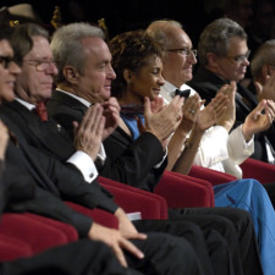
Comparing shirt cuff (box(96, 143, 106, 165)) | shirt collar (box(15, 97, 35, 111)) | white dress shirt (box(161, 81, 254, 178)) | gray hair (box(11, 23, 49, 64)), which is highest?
gray hair (box(11, 23, 49, 64))

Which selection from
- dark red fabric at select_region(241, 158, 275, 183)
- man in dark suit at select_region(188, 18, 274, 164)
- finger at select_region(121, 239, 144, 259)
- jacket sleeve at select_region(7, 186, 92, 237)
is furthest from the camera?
man in dark suit at select_region(188, 18, 274, 164)

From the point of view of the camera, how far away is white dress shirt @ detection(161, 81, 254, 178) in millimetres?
4414

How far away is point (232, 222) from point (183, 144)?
64cm

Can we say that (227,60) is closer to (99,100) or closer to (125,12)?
(125,12)

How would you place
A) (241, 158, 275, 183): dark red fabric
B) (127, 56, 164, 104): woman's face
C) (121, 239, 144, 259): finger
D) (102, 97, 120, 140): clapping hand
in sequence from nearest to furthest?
(121, 239, 144, 259): finger < (102, 97, 120, 140): clapping hand < (127, 56, 164, 104): woman's face < (241, 158, 275, 183): dark red fabric

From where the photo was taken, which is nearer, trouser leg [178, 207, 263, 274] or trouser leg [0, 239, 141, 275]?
trouser leg [0, 239, 141, 275]

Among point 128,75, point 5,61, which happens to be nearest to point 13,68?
point 5,61

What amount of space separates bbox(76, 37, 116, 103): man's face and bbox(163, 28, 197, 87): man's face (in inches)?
31.8

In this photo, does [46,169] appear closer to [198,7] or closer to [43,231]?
[43,231]

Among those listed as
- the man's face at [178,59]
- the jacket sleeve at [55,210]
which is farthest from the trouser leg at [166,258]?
the man's face at [178,59]

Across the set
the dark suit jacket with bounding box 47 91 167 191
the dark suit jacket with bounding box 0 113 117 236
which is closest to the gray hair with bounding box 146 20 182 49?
the dark suit jacket with bounding box 47 91 167 191

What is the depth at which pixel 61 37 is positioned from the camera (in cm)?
380

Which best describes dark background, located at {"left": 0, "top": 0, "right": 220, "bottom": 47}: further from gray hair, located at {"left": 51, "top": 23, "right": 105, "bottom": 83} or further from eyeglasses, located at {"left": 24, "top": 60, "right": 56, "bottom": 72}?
eyeglasses, located at {"left": 24, "top": 60, "right": 56, "bottom": 72}

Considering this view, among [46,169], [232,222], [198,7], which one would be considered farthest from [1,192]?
[198,7]
